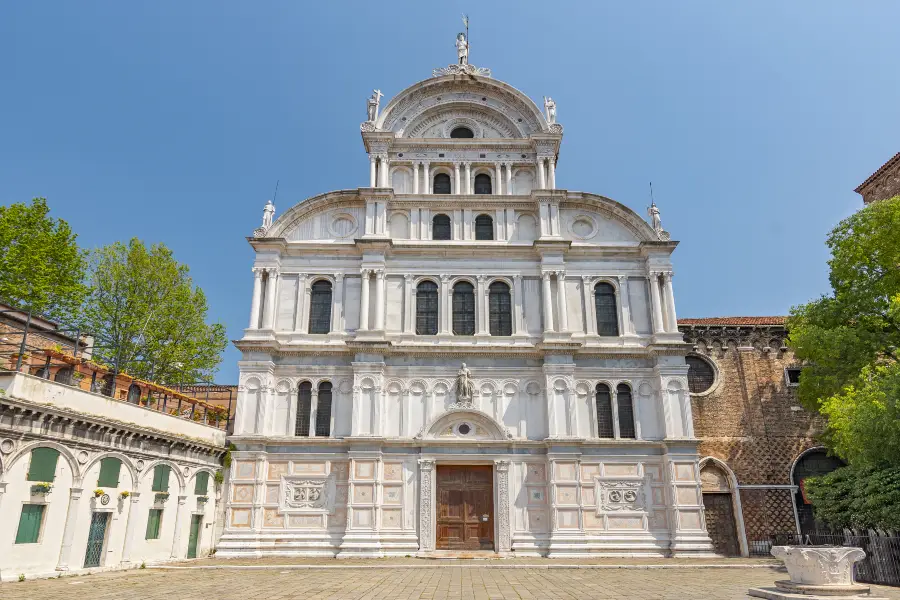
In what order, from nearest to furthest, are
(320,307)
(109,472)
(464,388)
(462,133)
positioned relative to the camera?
→ (109,472), (464,388), (320,307), (462,133)

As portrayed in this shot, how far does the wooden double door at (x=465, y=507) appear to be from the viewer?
75.4 ft

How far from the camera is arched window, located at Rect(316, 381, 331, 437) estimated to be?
24281 mm

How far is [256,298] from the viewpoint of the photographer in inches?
1013

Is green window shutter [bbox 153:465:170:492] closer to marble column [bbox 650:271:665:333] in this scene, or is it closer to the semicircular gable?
the semicircular gable


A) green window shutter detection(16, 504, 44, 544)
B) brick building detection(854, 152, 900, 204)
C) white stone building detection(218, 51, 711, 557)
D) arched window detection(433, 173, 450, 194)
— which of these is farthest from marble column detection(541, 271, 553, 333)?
brick building detection(854, 152, 900, 204)

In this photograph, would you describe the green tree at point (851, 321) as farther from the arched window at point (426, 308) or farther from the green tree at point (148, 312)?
the green tree at point (148, 312)

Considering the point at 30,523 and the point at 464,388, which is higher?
the point at 464,388

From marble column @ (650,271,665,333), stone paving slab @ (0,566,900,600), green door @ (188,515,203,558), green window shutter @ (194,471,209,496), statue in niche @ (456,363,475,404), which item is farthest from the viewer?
marble column @ (650,271,665,333)

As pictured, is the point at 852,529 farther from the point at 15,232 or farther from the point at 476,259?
the point at 15,232

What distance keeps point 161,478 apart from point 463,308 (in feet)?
43.4

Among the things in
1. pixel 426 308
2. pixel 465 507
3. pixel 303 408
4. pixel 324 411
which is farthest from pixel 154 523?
pixel 426 308

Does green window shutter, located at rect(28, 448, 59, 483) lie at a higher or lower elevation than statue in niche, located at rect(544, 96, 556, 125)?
lower

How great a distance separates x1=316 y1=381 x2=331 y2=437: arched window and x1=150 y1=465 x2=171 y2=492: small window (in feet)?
18.3

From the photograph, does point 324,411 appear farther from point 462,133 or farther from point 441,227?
point 462,133
